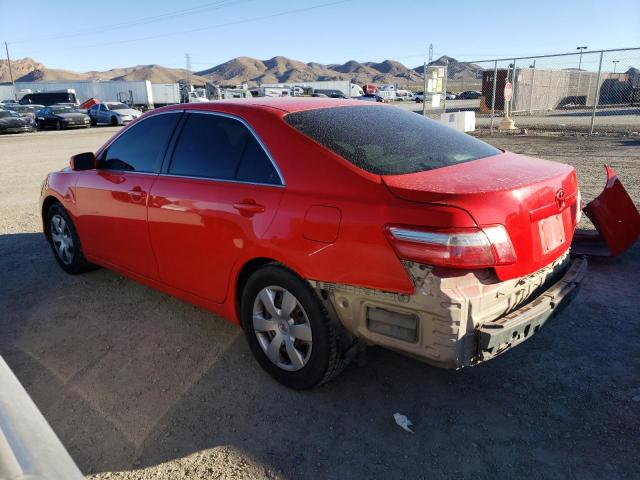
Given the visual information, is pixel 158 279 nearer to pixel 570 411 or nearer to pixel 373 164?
pixel 373 164

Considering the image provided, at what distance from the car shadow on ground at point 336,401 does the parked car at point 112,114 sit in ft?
98.2

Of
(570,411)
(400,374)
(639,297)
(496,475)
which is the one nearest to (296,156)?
(400,374)

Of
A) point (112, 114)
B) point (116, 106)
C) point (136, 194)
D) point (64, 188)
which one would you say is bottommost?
point (112, 114)

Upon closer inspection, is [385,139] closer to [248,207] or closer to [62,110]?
[248,207]

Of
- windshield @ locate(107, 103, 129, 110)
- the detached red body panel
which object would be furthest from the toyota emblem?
windshield @ locate(107, 103, 129, 110)

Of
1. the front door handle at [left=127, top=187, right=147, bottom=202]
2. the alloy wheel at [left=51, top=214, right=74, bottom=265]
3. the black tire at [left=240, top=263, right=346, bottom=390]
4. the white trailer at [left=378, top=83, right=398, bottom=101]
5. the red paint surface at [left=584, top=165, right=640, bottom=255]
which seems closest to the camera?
the black tire at [left=240, top=263, right=346, bottom=390]

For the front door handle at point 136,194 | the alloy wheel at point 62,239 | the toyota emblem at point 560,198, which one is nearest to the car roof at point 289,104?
the front door handle at point 136,194

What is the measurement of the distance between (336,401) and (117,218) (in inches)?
92.9

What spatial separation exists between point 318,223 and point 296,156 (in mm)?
458

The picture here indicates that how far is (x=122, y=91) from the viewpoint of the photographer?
46844mm

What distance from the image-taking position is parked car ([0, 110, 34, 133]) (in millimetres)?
27094

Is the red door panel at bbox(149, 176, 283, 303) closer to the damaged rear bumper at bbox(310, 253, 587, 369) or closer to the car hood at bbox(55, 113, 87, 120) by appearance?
the damaged rear bumper at bbox(310, 253, 587, 369)

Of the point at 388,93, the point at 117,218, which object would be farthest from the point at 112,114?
the point at 388,93

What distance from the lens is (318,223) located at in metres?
2.66
